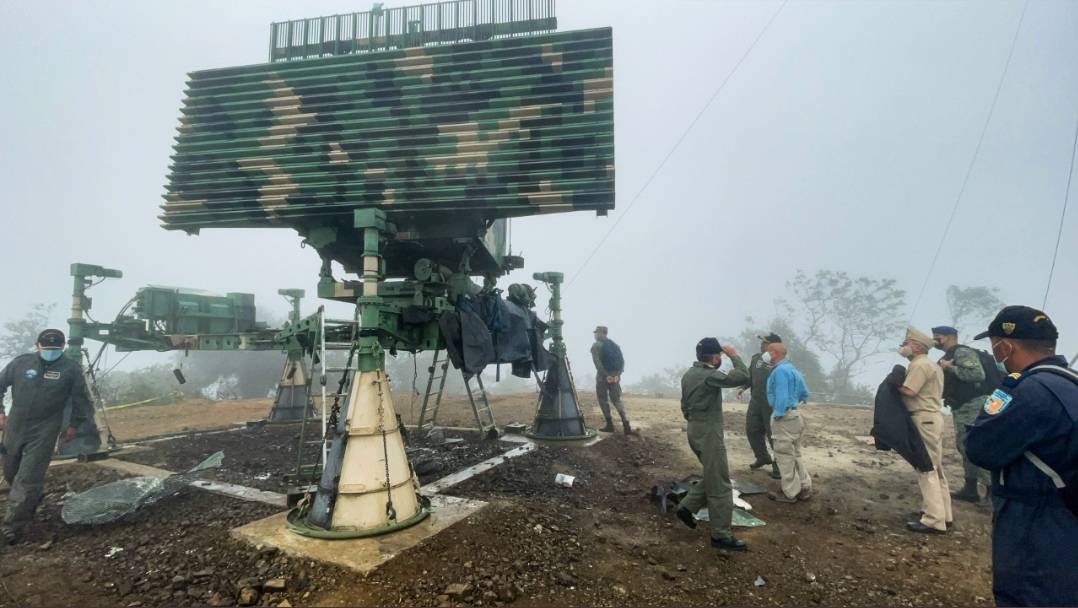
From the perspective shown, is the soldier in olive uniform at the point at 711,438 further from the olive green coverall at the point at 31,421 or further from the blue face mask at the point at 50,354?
the blue face mask at the point at 50,354

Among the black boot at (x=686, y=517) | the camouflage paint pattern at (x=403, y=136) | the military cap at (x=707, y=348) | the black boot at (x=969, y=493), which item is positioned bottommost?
the black boot at (x=969, y=493)

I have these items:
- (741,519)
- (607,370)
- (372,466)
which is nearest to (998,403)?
(741,519)

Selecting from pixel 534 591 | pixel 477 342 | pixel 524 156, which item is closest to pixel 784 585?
pixel 534 591

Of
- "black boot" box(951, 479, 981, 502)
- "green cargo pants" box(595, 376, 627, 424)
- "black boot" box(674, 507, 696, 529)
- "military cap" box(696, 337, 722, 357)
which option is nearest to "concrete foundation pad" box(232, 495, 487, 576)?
"black boot" box(674, 507, 696, 529)

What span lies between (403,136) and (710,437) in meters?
4.97

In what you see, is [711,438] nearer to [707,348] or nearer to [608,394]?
[707,348]

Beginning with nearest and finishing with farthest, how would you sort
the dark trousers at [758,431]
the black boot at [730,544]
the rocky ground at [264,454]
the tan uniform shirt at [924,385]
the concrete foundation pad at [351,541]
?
the concrete foundation pad at [351,541]
the black boot at [730,544]
the tan uniform shirt at [924,385]
the rocky ground at [264,454]
the dark trousers at [758,431]

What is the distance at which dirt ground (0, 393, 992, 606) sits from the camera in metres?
3.73

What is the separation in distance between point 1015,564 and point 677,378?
182 feet

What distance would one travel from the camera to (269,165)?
554cm

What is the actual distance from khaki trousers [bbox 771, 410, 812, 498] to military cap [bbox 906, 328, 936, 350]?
1.75 metres

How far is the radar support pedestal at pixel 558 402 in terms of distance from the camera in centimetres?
980

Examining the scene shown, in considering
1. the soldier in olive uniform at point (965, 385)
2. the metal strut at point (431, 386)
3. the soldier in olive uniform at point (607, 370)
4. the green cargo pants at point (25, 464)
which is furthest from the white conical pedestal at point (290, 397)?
the soldier in olive uniform at point (965, 385)

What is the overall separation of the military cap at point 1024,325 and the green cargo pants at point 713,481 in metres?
2.58
